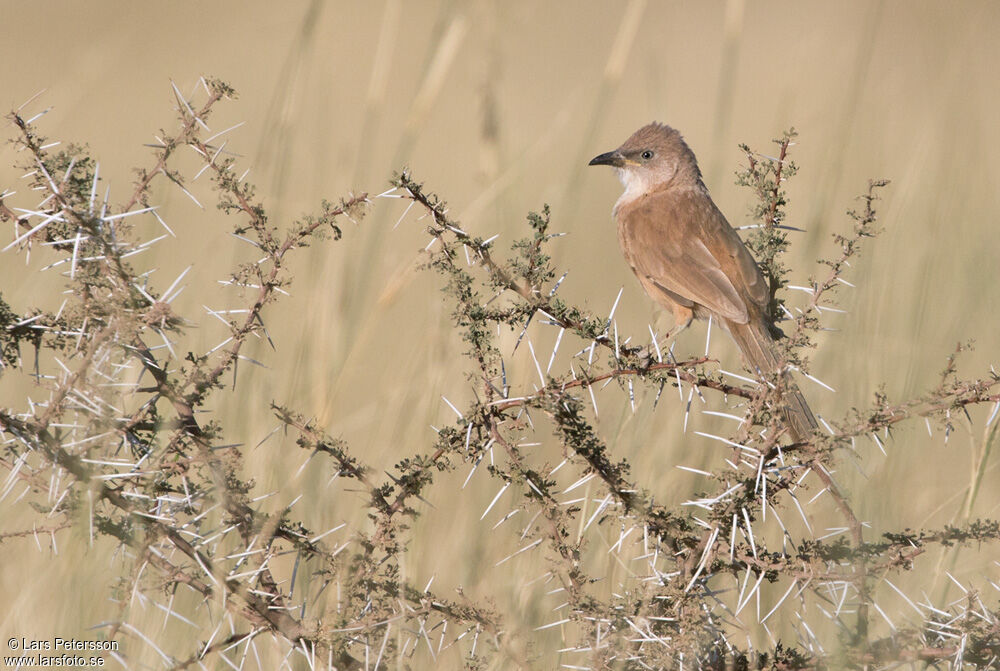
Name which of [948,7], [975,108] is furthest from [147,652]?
[948,7]

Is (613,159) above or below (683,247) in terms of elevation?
above

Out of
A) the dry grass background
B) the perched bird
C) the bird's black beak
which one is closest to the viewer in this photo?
the dry grass background

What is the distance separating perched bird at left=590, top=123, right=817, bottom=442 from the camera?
4750 millimetres

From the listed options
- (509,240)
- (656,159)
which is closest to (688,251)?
(656,159)

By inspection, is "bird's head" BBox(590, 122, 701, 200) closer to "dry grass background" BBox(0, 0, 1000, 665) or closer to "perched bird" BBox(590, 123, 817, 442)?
"perched bird" BBox(590, 123, 817, 442)

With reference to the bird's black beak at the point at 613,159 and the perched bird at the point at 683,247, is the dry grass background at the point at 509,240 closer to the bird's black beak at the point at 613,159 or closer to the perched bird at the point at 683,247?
A: the perched bird at the point at 683,247

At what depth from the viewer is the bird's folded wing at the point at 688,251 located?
15.9 ft

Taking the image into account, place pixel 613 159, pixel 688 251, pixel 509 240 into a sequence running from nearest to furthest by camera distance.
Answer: pixel 509 240 → pixel 688 251 → pixel 613 159

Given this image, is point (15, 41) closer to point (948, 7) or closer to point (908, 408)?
point (948, 7)

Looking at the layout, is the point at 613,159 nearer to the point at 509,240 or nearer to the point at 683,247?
the point at 683,247

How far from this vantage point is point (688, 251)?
5.11 meters

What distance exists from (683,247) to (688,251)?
55 millimetres

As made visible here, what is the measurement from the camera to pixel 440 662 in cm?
321

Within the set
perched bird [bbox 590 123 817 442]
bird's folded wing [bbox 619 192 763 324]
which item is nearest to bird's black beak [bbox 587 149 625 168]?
perched bird [bbox 590 123 817 442]
